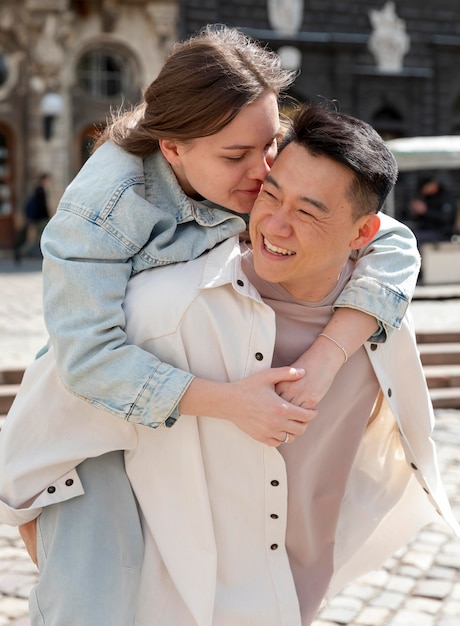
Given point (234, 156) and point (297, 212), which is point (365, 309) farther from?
point (234, 156)

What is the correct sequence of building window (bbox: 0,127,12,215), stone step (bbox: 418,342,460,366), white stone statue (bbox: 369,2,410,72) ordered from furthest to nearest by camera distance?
1. white stone statue (bbox: 369,2,410,72)
2. building window (bbox: 0,127,12,215)
3. stone step (bbox: 418,342,460,366)

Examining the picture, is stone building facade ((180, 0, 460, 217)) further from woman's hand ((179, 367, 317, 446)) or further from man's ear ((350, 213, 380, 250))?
woman's hand ((179, 367, 317, 446))

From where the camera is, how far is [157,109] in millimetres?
2277

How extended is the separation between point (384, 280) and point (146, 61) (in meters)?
19.8

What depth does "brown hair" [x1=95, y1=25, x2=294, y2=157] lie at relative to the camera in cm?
218

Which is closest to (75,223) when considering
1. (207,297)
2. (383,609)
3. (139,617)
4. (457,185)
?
(207,297)

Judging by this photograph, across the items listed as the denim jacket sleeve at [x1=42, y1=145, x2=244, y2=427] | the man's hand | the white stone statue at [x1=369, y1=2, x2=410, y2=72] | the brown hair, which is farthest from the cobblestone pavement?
the white stone statue at [x1=369, y1=2, x2=410, y2=72]

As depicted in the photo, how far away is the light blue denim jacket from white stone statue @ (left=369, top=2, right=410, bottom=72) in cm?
2230

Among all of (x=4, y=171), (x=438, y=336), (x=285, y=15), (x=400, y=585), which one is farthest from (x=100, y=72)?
(x=400, y=585)

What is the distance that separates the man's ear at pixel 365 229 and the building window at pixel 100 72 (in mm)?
19738

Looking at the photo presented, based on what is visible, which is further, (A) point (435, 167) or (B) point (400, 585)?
(A) point (435, 167)

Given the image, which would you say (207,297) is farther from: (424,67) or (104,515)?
(424,67)

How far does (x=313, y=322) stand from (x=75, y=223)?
63cm

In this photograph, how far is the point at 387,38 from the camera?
23.7m
